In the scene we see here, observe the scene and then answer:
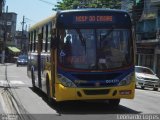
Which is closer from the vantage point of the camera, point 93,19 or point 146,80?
point 93,19

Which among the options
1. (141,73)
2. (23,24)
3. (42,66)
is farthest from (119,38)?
(23,24)

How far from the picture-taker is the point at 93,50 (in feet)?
53.1

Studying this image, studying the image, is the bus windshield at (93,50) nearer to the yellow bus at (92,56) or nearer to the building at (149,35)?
the yellow bus at (92,56)

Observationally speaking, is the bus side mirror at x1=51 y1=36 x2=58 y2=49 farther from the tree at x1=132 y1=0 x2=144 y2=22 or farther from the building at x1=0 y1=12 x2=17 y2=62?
the building at x1=0 y1=12 x2=17 y2=62

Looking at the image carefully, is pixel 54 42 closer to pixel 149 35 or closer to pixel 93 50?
pixel 93 50

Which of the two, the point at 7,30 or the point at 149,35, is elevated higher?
the point at 149,35

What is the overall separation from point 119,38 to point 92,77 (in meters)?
1.54

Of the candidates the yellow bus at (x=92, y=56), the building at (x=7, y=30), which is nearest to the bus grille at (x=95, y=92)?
the yellow bus at (x=92, y=56)

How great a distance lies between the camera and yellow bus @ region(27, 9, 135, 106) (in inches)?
627

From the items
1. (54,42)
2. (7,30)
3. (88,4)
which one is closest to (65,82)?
(54,42)

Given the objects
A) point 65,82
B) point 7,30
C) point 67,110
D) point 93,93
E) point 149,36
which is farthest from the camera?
point 7,30

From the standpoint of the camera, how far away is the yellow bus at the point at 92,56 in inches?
627

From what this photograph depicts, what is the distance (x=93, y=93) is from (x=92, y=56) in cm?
110

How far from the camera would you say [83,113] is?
15.8 meters
